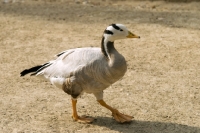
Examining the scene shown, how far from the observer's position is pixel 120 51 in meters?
7.70

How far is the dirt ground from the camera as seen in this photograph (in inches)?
204

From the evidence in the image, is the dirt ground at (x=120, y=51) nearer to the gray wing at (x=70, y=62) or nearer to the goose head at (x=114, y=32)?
Answer: the gray wing at (x=70, y=62)

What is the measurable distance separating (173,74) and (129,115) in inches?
65.2

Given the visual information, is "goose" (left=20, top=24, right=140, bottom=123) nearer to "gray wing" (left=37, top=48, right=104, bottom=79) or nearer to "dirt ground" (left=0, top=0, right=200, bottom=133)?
"gray wing" (left=37, top=48, right=104, bottom=79)

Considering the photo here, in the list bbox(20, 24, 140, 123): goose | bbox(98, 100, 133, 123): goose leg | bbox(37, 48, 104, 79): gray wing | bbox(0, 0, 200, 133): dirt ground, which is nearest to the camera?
bbox(20, 24, 140, 123): goose

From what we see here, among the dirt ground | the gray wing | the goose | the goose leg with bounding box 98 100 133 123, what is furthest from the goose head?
the dirt ground

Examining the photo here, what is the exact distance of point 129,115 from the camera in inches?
209

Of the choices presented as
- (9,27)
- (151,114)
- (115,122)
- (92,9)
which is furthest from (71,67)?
(92,9)

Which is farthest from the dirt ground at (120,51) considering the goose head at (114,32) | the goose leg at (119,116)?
the goose head at (114,32)

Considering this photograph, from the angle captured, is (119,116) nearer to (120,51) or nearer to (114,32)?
(114,32)

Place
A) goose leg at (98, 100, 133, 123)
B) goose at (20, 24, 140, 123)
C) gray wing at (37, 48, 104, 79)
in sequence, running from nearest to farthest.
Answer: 1. goose at (20, 24, 140, 123)
2. gray wing at (37, 48, 104, 79)
3. goose leg at (98, 100, 133, 123)

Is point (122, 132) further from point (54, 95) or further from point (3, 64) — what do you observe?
point (3, 64)

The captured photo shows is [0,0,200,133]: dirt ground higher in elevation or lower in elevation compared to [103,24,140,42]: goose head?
lower

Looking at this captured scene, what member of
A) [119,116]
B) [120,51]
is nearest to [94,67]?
[119,116]
